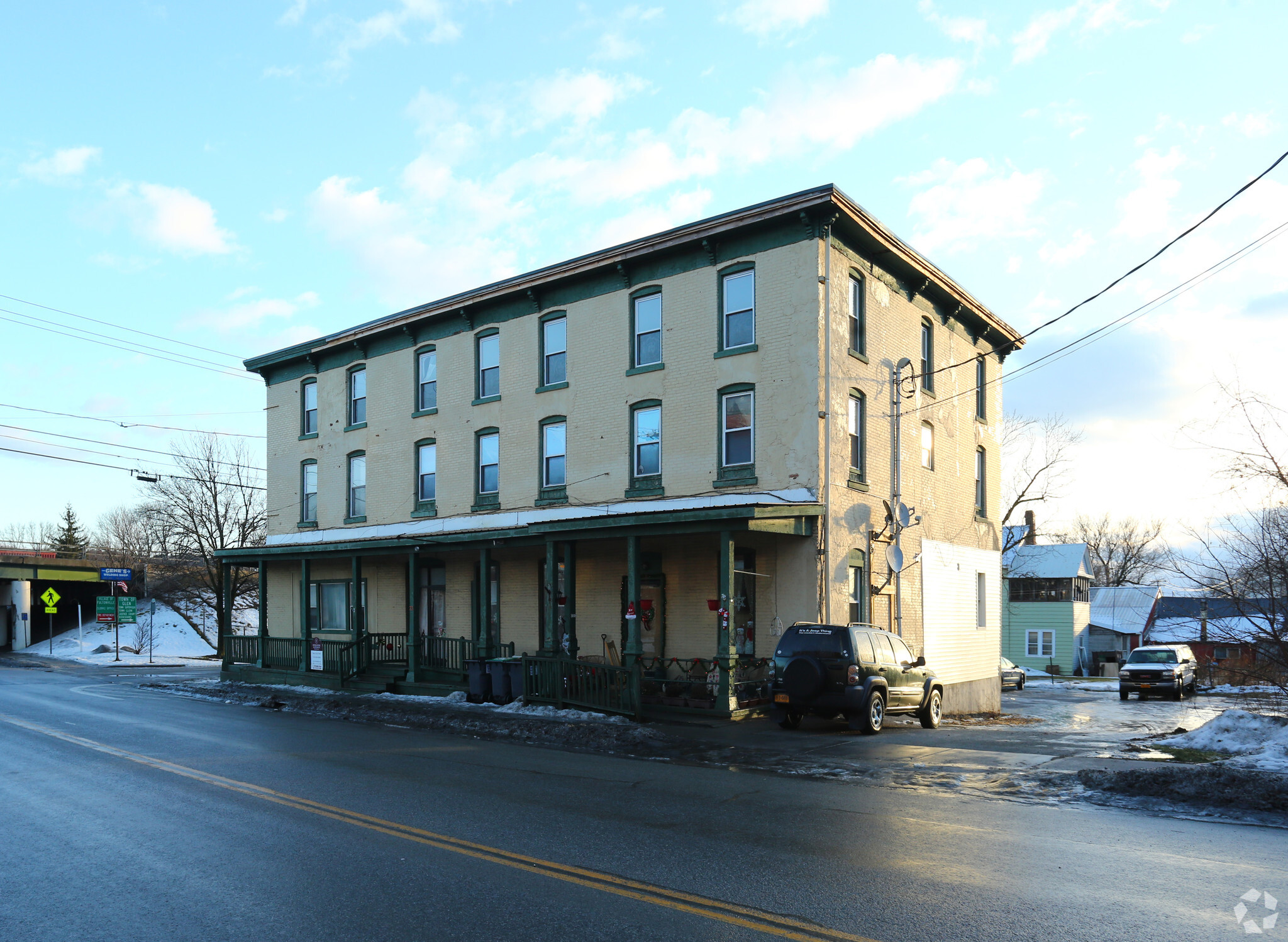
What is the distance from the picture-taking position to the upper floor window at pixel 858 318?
21156mm

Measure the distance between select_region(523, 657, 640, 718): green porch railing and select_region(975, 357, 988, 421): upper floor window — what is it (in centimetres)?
1472

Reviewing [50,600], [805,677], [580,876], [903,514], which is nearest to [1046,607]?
[903,514]

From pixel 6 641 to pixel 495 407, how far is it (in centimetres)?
4534

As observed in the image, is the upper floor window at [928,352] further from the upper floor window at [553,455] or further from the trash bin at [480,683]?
the trash bin at [480,683]

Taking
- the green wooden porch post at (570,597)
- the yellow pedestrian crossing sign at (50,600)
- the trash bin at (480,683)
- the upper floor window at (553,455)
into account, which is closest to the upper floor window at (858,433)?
the green wooden porch post at (570,597)

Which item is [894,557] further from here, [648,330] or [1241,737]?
[1241,737]

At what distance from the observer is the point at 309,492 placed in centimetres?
3178

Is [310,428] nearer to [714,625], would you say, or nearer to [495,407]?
[495,407]

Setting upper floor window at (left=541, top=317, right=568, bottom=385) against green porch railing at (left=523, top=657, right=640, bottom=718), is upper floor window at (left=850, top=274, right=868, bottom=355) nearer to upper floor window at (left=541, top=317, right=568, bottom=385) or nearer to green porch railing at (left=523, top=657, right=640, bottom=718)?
upper floor window at (left=541, top=317, right=568, bottom=385)

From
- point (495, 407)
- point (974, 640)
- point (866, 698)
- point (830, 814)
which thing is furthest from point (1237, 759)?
point (495, 407)

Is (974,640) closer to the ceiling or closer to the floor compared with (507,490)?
closer to the floor

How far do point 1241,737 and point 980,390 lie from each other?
49.6 feet

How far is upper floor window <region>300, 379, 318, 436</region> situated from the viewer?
31672mm

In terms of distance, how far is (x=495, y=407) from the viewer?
25.7 meters
